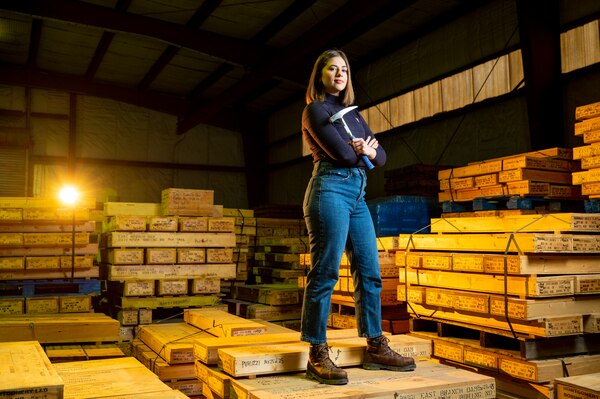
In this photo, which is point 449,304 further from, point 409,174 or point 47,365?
point 409,174

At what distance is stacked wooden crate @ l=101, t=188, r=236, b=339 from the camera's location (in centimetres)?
852

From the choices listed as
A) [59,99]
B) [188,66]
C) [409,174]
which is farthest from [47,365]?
[59,99]

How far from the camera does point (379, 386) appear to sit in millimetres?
3527

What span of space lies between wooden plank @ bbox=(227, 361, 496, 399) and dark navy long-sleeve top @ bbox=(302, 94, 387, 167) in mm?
1400

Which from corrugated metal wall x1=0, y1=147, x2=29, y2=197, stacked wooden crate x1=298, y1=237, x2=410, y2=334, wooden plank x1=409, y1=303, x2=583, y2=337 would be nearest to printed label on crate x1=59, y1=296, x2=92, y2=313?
stacked wooden crate x1=298, y1=237, x2=410, y2=334

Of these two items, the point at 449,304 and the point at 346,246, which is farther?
the point at 449,304

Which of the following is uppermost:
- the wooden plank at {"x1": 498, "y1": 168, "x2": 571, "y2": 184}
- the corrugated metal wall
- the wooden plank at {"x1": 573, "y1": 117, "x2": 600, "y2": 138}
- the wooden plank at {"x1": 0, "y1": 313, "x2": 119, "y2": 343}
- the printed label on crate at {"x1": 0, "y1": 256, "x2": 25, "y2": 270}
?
the corrugated metal wall

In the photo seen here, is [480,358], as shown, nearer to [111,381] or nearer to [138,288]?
[111,381]

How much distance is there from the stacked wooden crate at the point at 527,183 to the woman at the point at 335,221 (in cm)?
489

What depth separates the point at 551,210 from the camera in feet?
26.8

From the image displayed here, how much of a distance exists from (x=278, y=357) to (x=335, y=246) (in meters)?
0.90

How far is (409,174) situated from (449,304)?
6.22m

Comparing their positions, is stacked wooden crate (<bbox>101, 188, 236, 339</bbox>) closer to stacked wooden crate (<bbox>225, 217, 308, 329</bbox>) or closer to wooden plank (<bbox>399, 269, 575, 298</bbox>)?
stacked wooden crate (<bbox>225, 217, 308, 329</bbox>)

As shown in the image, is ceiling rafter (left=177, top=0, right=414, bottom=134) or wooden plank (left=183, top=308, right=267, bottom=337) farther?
ceiling rafter (left=177, top=0, right=414, bottom=134)
